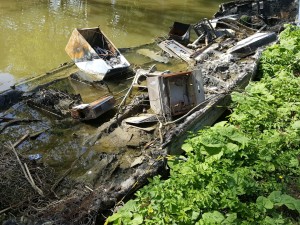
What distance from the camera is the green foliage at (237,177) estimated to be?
4.26 metres

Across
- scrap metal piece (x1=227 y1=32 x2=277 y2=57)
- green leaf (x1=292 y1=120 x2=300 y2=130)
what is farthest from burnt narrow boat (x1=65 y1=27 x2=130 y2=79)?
green leaf (x1=292 y1=120 x2=300 y2=130)

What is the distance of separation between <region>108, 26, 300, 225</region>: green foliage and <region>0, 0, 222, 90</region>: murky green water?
7775mm

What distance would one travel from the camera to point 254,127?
6.33 metres

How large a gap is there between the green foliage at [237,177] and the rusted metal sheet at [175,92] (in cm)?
125

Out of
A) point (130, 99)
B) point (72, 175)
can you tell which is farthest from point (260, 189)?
point (130, 99)

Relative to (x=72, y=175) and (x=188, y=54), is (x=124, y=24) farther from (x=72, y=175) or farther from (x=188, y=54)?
(x=72, y=175)

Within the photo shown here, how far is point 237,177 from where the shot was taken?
4.82 meters

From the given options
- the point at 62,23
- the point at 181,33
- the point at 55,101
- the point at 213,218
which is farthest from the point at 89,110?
the point at 62,23

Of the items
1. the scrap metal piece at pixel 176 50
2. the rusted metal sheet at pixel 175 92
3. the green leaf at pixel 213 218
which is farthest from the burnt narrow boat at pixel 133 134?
the scrap metal piece at pixel 176 50

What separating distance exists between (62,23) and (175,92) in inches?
405

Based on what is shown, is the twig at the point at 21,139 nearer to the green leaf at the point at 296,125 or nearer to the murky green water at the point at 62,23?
the murky green water at the point at 62,23

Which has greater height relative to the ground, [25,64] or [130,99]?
[25,64]

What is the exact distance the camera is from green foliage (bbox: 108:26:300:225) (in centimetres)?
426

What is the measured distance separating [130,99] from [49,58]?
4.50 m
